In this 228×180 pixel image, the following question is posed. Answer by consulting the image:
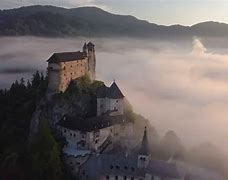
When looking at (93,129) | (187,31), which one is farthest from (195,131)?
(187,31)

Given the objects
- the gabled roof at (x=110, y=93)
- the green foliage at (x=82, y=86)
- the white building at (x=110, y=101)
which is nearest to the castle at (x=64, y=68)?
the green foliage at (x=82, y=86)

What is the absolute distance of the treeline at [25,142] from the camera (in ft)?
220

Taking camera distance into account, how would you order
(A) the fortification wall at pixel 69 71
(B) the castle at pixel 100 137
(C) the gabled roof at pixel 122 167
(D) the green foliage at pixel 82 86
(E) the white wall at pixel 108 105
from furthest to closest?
(D) the green foliage at pixel 82 86 → (A) the fortification wall at pixel 69 71 → (E) the white wall at pixel 108 105 → (B) the castle at pixel 100 137 → (C) the gabled roof at pixel 122 167

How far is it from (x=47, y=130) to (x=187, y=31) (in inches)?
4291

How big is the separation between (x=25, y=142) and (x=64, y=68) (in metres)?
12.1

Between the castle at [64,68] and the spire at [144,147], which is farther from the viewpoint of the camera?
the castle at [64,68]

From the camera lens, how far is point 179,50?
176m

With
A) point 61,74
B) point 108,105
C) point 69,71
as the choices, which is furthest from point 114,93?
point 61,74

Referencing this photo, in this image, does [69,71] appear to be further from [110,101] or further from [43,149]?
[43,149]

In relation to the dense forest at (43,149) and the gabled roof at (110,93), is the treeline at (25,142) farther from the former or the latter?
the gabled roof at (110,93)

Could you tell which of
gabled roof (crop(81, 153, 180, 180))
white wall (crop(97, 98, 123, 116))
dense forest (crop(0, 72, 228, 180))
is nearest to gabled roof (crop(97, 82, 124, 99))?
white wall (crop(97, 98, 123, 116))

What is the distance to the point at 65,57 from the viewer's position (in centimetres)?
7694

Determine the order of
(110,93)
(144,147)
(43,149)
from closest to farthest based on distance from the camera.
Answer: (144,147) < (43,149) < (110,93)

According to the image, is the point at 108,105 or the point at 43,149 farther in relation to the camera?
the point at 108,105
